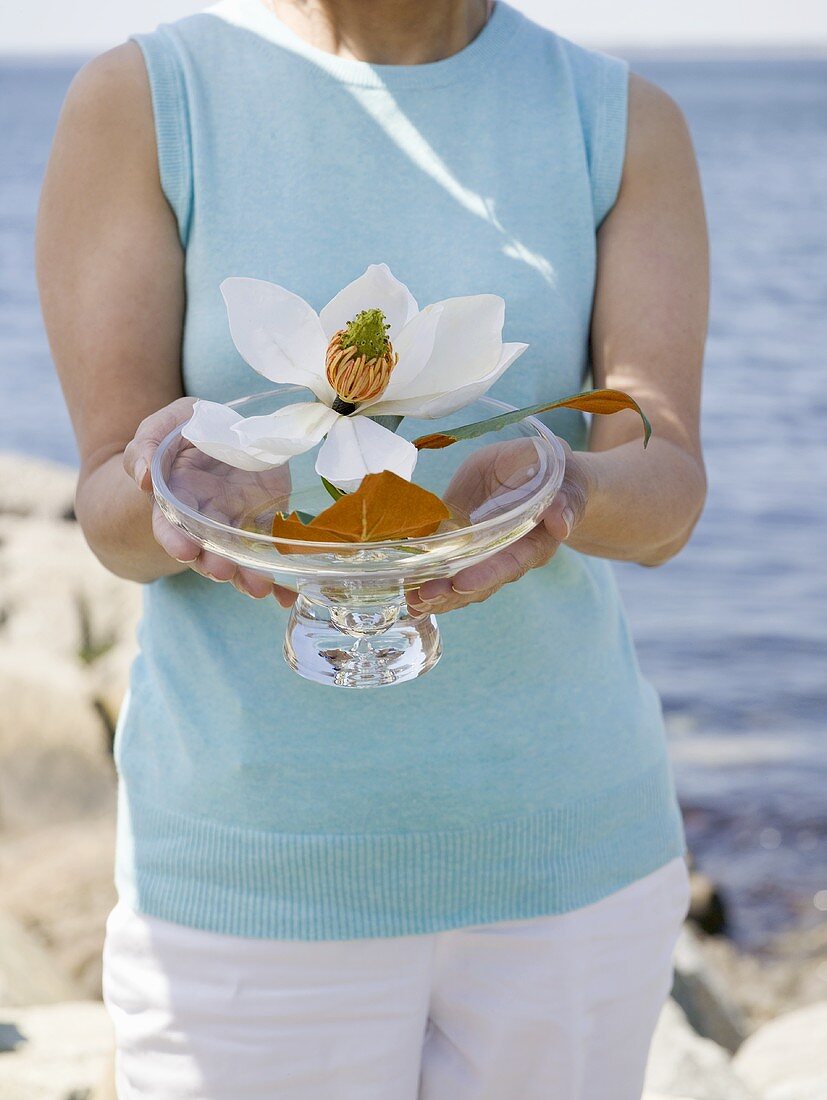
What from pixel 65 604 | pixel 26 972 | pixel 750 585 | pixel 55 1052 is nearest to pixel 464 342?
pixel 55 1052

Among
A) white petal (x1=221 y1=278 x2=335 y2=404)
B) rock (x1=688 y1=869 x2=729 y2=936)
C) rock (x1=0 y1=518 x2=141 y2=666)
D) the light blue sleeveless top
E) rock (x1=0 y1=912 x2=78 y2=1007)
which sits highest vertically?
white petal (x1=221 y1=278 x2=335 y2=404)

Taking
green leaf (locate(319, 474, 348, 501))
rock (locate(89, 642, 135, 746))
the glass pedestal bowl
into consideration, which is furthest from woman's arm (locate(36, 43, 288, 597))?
rock (locate(89, 642, 135, 746))

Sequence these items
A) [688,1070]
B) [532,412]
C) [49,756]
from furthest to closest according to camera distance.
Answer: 1. [49,756]
2. [688,1070]
3. [532,412]

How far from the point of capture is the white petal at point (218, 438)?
108 cm

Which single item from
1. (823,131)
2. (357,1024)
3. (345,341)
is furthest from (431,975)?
(823,131)

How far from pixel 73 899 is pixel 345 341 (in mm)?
2879

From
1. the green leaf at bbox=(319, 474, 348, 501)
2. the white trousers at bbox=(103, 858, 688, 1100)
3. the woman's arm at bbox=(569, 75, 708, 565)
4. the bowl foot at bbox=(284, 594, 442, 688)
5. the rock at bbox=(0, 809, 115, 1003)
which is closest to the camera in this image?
the green leaf at bbox=(319, 474, 348, 501)

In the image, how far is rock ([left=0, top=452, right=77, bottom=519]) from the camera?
636 cm

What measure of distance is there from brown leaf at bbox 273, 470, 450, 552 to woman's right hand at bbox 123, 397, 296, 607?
0.36ft

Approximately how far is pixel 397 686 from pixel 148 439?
0.47 metres

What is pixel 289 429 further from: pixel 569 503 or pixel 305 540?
pixel 569 503

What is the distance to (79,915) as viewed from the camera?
3.59 meters

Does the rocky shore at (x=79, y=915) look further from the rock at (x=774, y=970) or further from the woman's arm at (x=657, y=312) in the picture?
the woman's arm at (x=657, y=312)

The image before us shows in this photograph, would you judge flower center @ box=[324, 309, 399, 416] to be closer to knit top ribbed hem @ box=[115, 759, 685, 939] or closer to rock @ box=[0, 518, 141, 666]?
knit top ribbed hem @ box=[115, 759, 685, 939]
